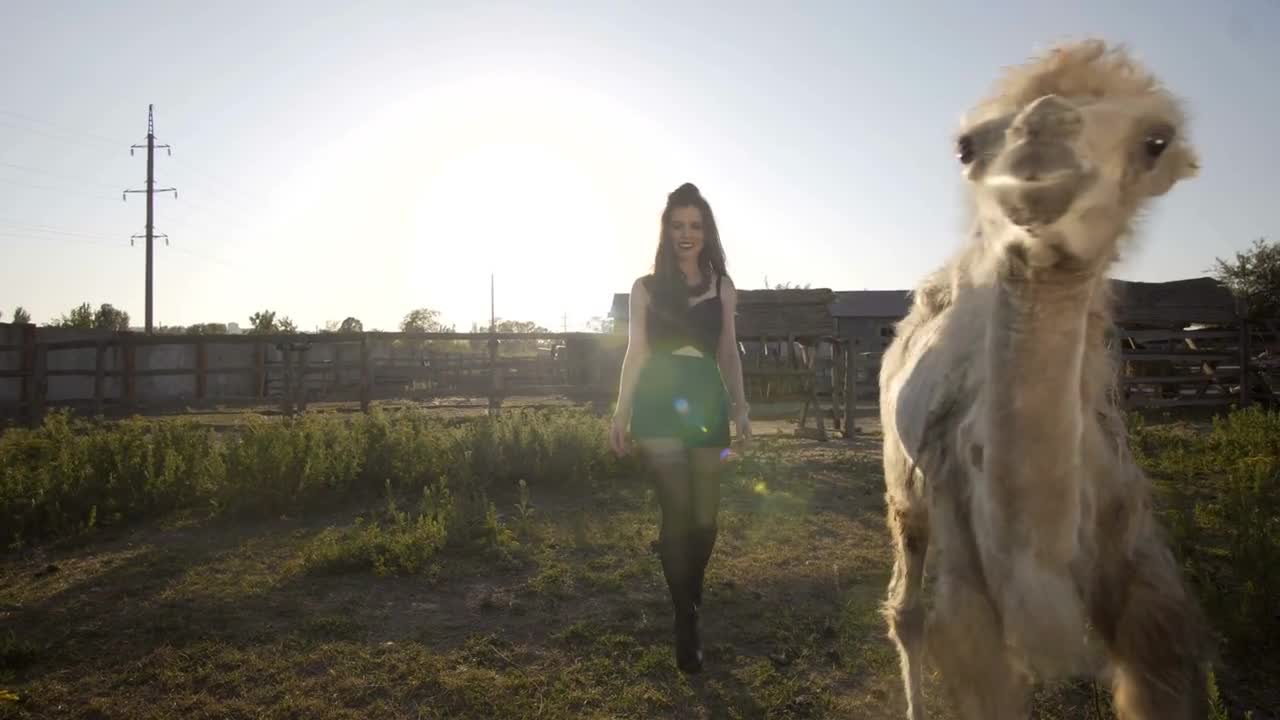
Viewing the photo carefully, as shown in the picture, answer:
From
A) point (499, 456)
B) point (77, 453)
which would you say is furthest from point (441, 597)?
point (77, 453)

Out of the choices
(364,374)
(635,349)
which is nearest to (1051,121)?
(635,349)

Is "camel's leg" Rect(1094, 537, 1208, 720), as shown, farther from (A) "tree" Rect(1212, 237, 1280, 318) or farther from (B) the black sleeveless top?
(A) "tree" Rect(1212, 237, 1280, 318)

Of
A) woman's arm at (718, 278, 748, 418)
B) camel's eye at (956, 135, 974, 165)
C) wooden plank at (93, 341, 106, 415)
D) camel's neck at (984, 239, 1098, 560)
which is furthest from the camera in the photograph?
wooden plank at (93, 341, 106, 415)

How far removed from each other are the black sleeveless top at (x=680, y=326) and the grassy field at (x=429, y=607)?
139 cm

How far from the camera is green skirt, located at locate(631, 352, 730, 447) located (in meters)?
3.05

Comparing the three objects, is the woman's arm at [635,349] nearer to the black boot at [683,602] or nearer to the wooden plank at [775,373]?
the black boot at [683,602]

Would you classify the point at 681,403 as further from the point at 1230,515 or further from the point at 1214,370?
the point at 1214,370

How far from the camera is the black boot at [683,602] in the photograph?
3.07 metres

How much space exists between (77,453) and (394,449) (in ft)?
8.72

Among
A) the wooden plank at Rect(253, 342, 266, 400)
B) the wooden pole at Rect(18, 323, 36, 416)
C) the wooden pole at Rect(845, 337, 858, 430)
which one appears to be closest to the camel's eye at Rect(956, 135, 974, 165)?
the wooden pole at Rect(845, 337, 858, 430)

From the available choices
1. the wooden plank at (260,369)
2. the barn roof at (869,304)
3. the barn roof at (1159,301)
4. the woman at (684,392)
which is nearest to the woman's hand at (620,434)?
the woman at (684,392)

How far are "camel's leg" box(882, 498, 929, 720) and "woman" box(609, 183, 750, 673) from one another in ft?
2.60

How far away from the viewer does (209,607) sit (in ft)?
12.8

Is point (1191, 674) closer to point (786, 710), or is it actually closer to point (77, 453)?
point (786, 710)
